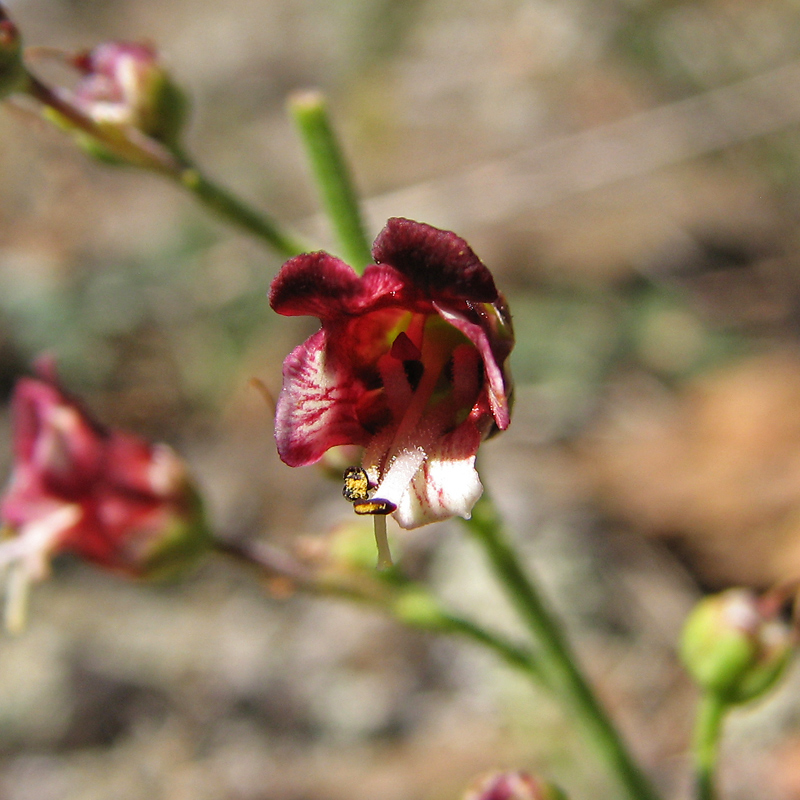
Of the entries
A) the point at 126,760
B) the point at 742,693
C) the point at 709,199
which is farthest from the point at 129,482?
the point at 709,199

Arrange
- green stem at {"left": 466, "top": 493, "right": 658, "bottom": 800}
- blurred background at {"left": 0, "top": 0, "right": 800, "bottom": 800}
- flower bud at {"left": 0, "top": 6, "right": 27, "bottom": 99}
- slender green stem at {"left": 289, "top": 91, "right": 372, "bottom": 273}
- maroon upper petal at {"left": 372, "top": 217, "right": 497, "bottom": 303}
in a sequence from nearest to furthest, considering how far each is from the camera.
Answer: maroon upper petal at {"left": 372, "top": 217, "right": 497, "bottom": 303}, flower bud at {"left": 0, "top": 6, "right": 27, "bottom": 99}, slender green stem at {"left": 289, "top": 91, "right": 372, "bottom": 273}, green stem at {"left": 466, "top": 493, "right": 658, "bottom": 800}, blurred background at {"left": 0, "top": 0, "right": 800, "bottom": 800}

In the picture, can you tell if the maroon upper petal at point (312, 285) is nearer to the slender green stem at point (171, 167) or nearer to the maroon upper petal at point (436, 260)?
the maroon upper petal at point (436, 260)

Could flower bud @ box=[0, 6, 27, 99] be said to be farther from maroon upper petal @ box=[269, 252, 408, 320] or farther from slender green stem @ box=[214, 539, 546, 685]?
slender green stem @ box=[214, 539, 546, 685]

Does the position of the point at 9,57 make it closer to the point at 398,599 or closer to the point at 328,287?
the point at 328,287

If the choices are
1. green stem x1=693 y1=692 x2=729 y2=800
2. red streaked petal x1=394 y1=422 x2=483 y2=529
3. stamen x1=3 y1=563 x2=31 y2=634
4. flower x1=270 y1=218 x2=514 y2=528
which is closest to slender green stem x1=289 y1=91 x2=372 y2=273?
flower x1=270 y1=218 x2=514 y2=528

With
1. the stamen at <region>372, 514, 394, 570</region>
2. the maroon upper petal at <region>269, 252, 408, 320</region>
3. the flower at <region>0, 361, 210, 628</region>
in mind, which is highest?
the flower at <region>0, 361, 210, 628</region>
